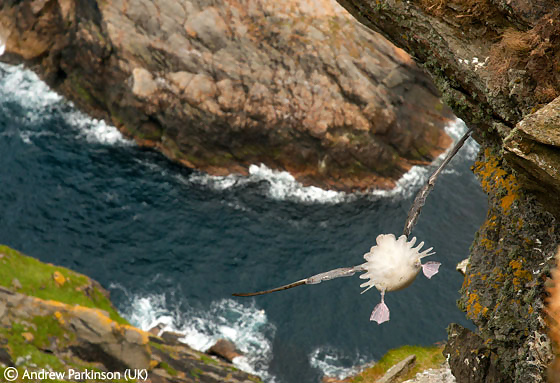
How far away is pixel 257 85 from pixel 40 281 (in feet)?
75.3

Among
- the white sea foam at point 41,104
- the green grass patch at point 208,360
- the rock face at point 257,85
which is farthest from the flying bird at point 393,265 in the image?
the white sea foam at point 41,104

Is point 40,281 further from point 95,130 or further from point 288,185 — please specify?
point 95,130

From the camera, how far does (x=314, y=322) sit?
32.7 meters

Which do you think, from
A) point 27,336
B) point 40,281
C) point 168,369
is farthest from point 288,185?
point 27,336

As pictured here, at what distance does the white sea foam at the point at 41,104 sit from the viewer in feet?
141

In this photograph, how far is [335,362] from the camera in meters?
30.8

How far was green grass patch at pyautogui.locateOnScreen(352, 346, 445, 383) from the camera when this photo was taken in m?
20.8

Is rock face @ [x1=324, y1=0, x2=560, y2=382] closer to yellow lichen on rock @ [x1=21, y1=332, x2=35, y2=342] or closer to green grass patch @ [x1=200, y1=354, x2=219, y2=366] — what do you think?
yellow lichen on rock @ [x1=21, y1=332, x2=35, y2=342]

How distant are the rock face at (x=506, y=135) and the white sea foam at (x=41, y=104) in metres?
34.3

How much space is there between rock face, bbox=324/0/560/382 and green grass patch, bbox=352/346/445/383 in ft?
26.6

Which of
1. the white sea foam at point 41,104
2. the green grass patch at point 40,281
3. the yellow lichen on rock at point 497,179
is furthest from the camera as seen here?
the white sea foam at point 41,104

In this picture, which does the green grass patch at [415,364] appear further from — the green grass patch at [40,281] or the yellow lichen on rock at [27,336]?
the yellow lichen on rock at [27,336]

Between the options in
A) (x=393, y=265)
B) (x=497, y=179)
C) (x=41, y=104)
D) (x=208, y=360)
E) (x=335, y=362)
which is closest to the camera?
(x=393, y=265)

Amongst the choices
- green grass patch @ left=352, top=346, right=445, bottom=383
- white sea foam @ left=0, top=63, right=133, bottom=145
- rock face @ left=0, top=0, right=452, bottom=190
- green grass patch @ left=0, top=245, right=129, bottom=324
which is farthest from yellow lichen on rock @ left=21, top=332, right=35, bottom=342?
white sea foam @ left=0, top=63, right=133, bottom=145
